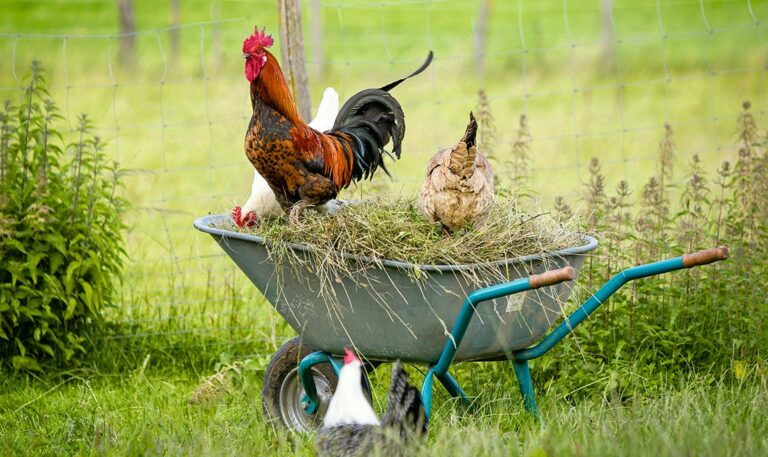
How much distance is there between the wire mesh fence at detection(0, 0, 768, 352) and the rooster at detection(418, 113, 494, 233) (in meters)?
1.40

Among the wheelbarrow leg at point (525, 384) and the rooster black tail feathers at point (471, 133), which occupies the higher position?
the rooster black tail feathers at point (471, 133)

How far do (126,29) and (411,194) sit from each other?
10.7m

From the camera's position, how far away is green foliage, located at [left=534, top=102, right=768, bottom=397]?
4.03m

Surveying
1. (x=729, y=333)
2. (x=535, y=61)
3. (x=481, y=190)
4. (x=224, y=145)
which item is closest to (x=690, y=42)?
(x=535, y=61)

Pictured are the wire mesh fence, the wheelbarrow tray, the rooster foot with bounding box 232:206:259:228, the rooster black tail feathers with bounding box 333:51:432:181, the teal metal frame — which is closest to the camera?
the teal metal frame

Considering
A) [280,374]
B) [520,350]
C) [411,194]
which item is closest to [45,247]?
[280,374]

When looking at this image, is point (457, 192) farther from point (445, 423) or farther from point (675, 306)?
point (675, 306)

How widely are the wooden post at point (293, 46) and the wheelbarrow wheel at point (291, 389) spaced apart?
1.48m

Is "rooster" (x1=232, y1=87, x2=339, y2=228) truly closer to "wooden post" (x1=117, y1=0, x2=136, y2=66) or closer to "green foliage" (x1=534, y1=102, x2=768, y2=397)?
"green foliage" (x1=534, y1=102, x2=768, y2=397)

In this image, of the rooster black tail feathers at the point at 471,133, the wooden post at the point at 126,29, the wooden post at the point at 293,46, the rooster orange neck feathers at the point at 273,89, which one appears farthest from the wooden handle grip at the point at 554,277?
the wooden post at the point at 126,29

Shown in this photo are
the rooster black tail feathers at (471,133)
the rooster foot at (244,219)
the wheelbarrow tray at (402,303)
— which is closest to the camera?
the rooster black tail feathers at (471,133)

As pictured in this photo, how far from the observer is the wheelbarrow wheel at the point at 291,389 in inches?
151

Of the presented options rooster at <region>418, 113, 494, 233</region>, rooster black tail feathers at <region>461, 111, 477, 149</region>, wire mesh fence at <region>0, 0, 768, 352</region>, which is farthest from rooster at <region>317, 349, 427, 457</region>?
wire mesh fence at <region>0, 0, 768, 352</region>

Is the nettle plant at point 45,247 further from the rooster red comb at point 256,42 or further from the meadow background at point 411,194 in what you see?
the rooster red comb at point 256,42
